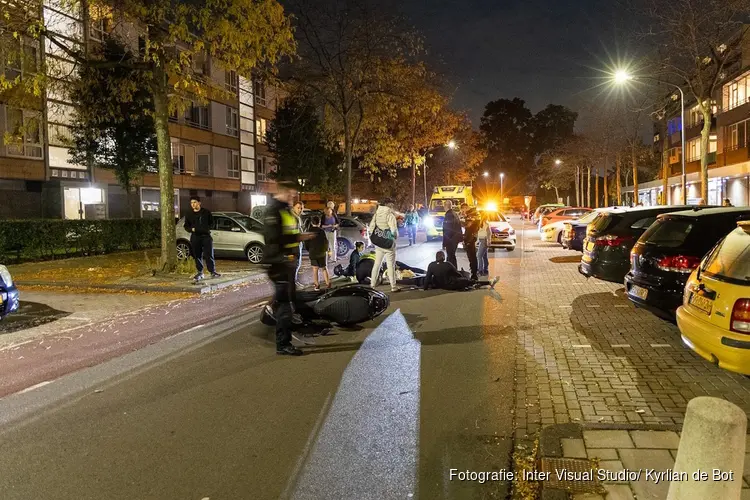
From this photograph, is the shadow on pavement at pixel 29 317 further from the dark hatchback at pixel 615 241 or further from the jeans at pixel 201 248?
the dark hatchback at pixel 615 241

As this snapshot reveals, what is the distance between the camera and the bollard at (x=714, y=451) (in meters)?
2.61

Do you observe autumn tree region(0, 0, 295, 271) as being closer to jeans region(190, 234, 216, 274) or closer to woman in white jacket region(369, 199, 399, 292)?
jeans region(190, 234, 216, 274)

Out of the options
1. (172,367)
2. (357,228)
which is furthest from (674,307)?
(357,228)

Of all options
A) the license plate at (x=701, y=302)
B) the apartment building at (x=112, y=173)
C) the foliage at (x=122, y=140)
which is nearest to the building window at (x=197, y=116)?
the apartment building at (x=112, y=173)

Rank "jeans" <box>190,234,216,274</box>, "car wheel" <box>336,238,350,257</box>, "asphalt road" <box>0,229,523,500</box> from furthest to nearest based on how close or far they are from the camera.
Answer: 1. "car wheel" <box>336,238,350,257</box>
2. "jeans" <box>190,234,216,274</box>
3. "asphalt road" <box>0,229,523,500</box>

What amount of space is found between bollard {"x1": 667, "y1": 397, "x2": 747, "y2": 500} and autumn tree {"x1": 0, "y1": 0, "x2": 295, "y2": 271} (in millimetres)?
12670

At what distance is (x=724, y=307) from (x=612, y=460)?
1.93 meters

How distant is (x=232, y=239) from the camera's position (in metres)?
17.9

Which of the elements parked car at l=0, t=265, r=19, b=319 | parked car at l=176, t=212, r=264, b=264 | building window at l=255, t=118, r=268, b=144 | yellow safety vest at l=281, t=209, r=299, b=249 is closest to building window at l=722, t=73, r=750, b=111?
building window at l=255, t=118, r=268, b=144

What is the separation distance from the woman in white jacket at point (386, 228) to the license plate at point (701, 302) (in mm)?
5781

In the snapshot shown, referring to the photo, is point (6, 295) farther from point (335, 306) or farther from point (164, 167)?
point (164, 167)

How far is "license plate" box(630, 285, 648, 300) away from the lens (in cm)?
754

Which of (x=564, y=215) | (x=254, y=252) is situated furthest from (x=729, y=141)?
(x=254, y=252)

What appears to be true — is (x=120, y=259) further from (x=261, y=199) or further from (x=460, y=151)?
(x=460, y=151)
